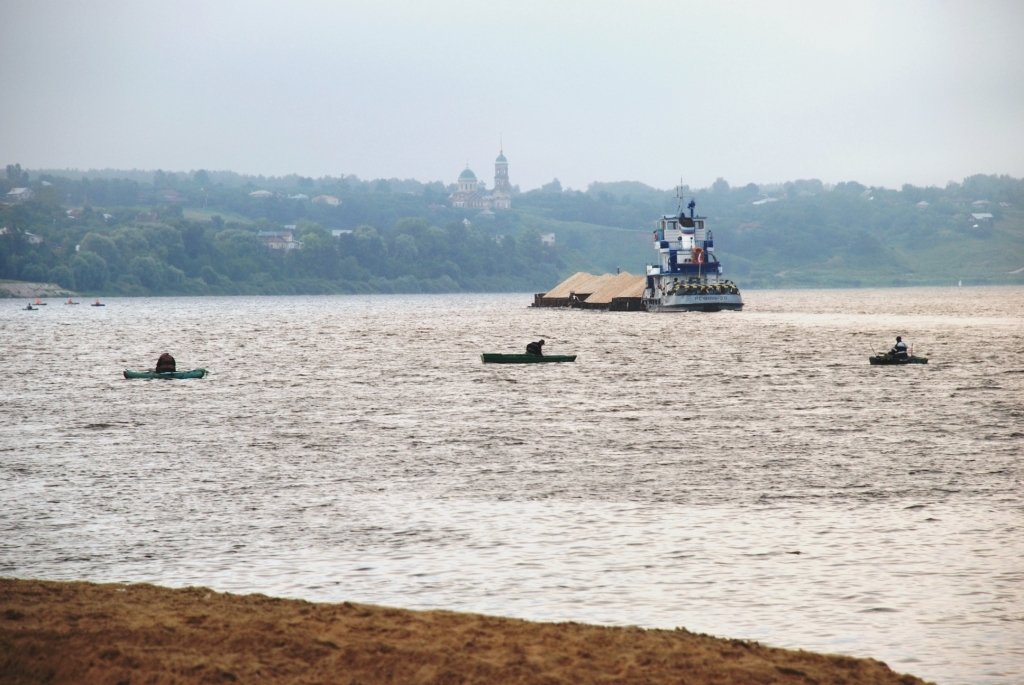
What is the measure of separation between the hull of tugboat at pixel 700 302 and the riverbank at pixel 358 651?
554 ft

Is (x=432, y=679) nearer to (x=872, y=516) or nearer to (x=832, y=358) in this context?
(x=872, y=516)

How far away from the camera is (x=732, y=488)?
95.0 feet

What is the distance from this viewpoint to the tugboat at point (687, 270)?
598 ft

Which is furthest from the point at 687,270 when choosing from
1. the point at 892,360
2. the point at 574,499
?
the point at 574,499

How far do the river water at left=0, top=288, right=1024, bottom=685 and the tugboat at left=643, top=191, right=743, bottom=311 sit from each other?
114 m

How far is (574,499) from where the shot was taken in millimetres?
27641

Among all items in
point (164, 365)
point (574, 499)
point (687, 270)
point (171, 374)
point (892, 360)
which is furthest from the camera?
point (687, 270)

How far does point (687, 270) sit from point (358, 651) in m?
174

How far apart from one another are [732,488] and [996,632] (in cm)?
1256

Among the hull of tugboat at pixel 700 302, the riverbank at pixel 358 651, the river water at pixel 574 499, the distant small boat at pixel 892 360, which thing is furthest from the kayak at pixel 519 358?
the hull of tugboat at pixel 700 302

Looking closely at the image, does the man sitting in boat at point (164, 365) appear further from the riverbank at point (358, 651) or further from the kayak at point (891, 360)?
the riverbank at point (358, 651)

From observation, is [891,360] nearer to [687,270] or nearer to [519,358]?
[519,358]

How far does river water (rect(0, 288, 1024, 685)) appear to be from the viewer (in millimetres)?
18156

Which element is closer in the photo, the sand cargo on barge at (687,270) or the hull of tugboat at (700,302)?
the hull of tugboat at (700,302)
